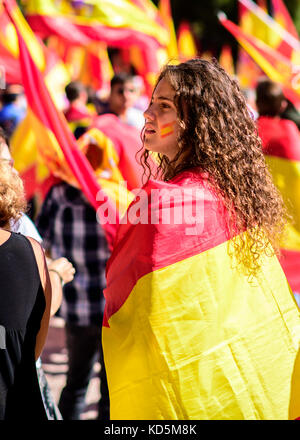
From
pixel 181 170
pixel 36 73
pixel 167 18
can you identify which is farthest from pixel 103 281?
pixel 167 18

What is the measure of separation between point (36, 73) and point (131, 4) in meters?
5.03

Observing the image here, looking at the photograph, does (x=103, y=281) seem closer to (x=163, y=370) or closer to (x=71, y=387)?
(x=71, y=387)

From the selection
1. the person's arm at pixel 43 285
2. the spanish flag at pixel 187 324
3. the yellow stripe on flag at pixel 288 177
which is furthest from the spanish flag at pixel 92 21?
the spanish flag at pixel 187 324

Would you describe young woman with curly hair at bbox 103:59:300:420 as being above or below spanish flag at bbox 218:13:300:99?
below

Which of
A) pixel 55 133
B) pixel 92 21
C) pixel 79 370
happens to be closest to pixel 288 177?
pixel 55 133

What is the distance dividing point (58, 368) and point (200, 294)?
3.26 meters

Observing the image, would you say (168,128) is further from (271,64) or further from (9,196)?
(271,64)

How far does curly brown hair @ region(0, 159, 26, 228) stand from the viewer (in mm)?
1962

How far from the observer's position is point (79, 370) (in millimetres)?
3695

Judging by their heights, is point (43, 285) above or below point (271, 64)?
below

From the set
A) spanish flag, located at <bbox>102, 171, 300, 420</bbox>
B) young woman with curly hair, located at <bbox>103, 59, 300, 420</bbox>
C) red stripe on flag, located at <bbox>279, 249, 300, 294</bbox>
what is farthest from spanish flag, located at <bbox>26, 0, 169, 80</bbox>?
spanish flag, located at <bbox>102, 171, 300, 420</bbox>

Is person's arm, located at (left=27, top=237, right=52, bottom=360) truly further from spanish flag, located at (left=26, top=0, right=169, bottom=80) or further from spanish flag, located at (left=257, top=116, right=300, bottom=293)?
spanish flag, located at (left=26, top=0, right=169, bottom=80)

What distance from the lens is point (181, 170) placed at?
2010 millimetres

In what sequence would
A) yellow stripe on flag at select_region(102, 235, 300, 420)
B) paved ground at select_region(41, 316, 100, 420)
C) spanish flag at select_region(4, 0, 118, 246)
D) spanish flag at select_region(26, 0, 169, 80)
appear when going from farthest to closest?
spanish flag at select_region(26, 0, 169, 80) → paved ground at select_region(41, 316, 100, 420) → spanish flag at select_region(4, 0, 118, 246) → yellow stripe on flag at select_region(102, 235, 300, 420)
